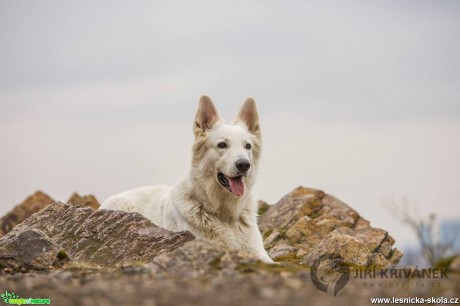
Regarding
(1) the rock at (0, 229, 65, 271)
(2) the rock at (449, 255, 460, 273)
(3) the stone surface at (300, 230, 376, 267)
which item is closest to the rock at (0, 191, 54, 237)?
(3) the stone surface at (300, 230, 376, 267)

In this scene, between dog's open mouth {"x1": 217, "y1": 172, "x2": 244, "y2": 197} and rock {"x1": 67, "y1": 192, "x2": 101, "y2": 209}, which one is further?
rock {"x1": 67, "y1": 192, "x2": 101, "y2": 209}

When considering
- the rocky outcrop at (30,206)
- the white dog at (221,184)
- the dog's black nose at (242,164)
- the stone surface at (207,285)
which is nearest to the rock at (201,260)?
the stone surface at (207,285)

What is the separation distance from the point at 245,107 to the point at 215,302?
7605 millimetres

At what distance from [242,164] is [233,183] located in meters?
0.56

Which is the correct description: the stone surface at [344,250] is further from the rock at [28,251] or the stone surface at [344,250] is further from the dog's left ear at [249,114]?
the rock at [28,251]

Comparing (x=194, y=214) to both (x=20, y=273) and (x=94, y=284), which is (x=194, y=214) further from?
(x=94, y=284)

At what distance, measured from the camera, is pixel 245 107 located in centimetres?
1385

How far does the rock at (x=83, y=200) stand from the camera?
82.7ft

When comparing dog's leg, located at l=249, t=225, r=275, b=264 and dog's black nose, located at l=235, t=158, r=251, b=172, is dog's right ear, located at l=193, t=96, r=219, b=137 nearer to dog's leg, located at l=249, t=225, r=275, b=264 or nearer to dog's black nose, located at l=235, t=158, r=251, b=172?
dog's black nose, located at l=235, t=158, r=251, b=172

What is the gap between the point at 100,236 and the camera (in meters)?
12.9

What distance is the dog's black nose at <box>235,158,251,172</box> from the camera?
12.4 meters

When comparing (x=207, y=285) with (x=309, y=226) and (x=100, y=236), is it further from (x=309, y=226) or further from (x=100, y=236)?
(x=309, y=226)

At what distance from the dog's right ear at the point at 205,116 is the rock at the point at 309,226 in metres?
4.46

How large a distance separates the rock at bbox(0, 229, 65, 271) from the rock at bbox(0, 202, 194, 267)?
0.8 inches
